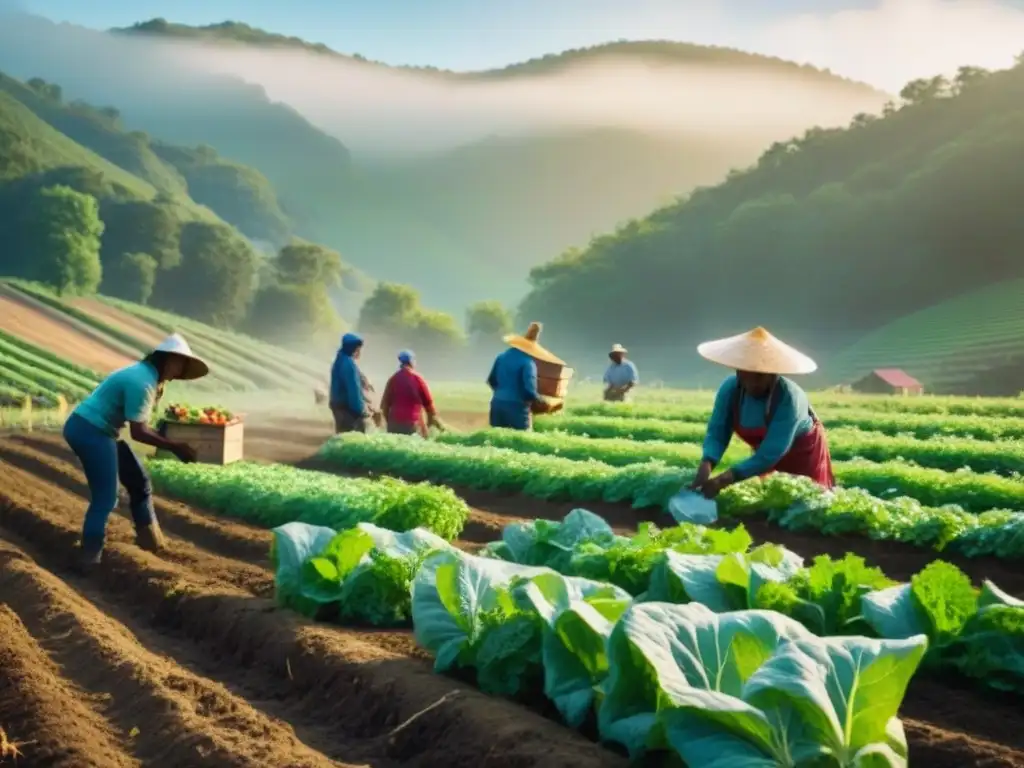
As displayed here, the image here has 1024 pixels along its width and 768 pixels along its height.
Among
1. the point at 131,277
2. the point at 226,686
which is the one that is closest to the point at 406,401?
the point at 226,686

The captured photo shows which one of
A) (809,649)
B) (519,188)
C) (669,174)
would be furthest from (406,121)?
(809,649)

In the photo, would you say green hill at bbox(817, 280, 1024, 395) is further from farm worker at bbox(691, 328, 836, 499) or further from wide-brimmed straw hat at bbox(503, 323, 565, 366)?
farm worker at bbox(691, 328, 836, 499)

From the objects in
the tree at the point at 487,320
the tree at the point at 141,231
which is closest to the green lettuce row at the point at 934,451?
the tree at the point at 141,231

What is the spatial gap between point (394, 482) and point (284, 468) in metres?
3.41

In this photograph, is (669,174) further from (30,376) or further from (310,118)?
(30,376)

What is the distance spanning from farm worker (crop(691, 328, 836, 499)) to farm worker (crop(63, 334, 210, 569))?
314 cm

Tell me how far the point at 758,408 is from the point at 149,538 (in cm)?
412

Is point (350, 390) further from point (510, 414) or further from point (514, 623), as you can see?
point (514, 623)

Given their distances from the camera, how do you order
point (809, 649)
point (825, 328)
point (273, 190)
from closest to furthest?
point (809, 649) < point (273, 190) < point (825, 328)

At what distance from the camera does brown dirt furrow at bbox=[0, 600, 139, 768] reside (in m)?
3.64

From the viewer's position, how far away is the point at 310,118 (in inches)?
1313

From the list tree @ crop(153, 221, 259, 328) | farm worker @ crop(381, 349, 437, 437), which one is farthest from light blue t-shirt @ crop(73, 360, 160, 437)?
tree @ crop(153, 221, 259, 328)

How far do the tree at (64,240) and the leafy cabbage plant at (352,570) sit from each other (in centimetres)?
1695

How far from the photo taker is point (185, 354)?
21.6 feet
